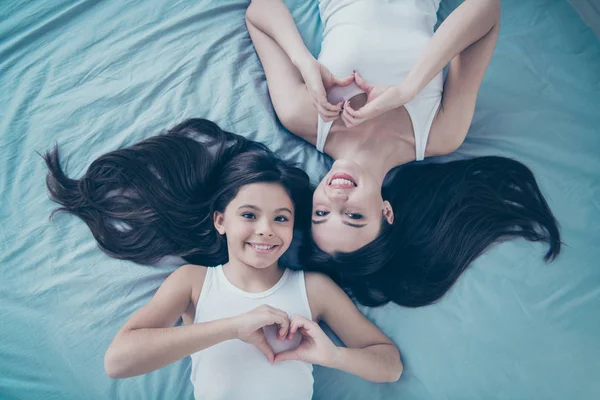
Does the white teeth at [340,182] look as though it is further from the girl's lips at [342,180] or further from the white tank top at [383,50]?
the white tank top at [383,50]

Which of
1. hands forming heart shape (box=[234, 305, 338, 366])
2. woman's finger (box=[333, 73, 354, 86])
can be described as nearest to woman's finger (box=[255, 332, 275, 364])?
hands forming heart shape (box=[234, 305, 338, 366])

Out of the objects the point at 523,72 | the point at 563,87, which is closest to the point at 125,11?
the point at 523,72

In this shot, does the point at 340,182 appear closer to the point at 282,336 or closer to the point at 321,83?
the point at 321,83

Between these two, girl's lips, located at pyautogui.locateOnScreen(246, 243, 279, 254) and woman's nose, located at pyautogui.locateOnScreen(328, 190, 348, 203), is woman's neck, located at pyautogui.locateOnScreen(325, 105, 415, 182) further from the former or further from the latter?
girl's lips, located at pyautogui.locateOnScreen(246, 243, 279, 254)

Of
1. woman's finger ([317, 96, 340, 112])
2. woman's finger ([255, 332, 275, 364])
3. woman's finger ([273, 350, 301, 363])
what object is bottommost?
woman's finger ([273, 350, 301, 363])

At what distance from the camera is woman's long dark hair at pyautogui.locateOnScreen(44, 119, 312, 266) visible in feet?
3.85

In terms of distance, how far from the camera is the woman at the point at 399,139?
116 centimetres

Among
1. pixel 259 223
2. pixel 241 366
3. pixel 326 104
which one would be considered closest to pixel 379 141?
pixel 326 104

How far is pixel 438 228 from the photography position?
1258mm

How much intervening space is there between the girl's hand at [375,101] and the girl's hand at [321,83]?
0.03m

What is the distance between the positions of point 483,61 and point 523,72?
0.22 metres

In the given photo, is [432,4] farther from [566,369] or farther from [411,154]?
[566,369]

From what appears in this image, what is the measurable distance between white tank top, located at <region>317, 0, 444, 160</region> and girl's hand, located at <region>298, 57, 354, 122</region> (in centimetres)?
3

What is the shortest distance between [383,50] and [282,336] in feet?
2.45
